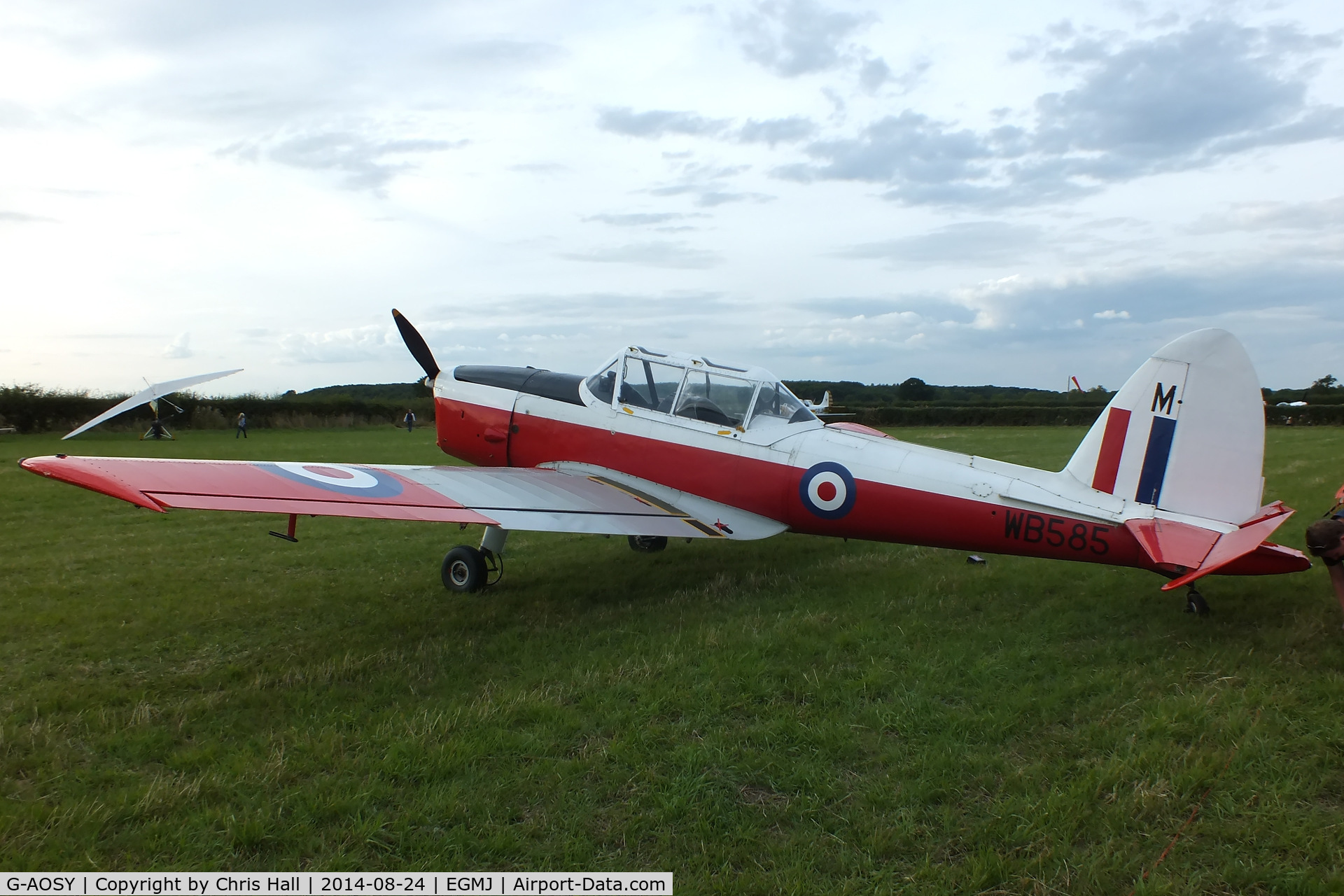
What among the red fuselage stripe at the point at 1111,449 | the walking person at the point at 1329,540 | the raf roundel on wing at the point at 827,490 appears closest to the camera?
the walking person at the point at 1329,540

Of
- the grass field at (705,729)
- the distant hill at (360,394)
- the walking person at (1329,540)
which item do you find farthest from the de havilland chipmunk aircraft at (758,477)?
the distant hill at (360,394)

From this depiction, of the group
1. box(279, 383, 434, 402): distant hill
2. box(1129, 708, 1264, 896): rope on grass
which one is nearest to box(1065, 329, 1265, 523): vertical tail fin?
box(1129, 708, 1264, 896): rope on grass

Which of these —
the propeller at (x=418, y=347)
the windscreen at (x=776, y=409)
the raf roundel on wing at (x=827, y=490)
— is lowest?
the raf roundel on wing at (x=827, y=490)

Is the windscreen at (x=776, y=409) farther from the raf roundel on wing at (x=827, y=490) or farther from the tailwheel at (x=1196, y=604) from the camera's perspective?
the tailwheel at (x=1196, y=604)

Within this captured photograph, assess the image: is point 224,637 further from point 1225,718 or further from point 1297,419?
point 1297,419

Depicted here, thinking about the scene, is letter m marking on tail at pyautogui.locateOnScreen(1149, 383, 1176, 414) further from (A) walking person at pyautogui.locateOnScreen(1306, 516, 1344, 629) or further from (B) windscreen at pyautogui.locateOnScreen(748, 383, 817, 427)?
(B) windscreen at pyautogui.locateOnScreen(748, 383, 817, 427)

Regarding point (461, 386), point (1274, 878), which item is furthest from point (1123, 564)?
point (461, 386)

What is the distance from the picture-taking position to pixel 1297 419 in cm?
3638

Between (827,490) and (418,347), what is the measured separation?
18.0 ft

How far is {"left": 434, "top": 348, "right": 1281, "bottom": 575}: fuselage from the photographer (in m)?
5.57

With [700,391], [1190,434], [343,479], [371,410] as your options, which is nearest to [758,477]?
[700,391]

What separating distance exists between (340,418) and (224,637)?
36985 millimetres

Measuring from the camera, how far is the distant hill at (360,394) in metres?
39.4

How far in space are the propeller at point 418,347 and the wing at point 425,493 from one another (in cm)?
246
